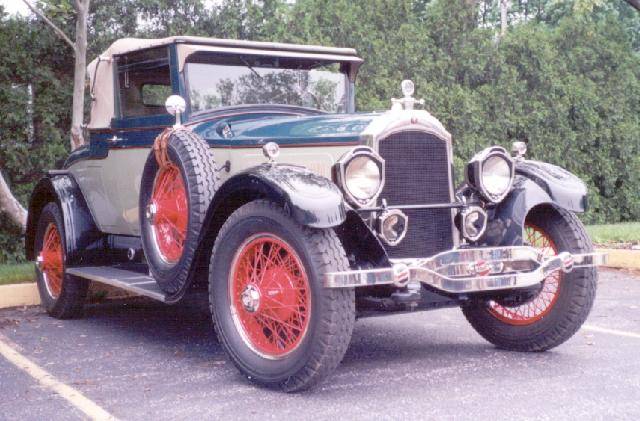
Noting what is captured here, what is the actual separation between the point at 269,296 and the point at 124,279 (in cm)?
161

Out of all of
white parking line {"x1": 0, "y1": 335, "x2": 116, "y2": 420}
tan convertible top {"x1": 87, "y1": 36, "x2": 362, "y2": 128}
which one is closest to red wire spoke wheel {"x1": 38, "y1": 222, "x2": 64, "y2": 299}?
tan convertible top {"x1": 87, "y1": 36, "x2": 362, "y2": 128}

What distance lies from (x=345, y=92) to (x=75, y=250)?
2.41 m

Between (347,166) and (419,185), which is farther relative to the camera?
(419,185)

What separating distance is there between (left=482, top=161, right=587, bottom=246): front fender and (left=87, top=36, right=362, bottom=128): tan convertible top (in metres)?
1.99

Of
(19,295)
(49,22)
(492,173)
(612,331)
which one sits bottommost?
(612,331)

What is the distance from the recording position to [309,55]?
609cm

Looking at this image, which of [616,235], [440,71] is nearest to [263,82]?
[616,235]

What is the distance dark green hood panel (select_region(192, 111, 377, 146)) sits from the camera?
467cm

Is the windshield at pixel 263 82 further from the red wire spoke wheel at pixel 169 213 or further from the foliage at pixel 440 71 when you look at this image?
the foliage at pixel 440 71

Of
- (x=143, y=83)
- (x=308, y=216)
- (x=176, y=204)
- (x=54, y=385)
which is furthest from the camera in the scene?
(x=143, y=83)

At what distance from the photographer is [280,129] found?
16.4 feet

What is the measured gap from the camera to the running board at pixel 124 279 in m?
5.04

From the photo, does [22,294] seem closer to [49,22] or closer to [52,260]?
[52,260]

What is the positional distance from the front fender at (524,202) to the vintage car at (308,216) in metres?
0.01
